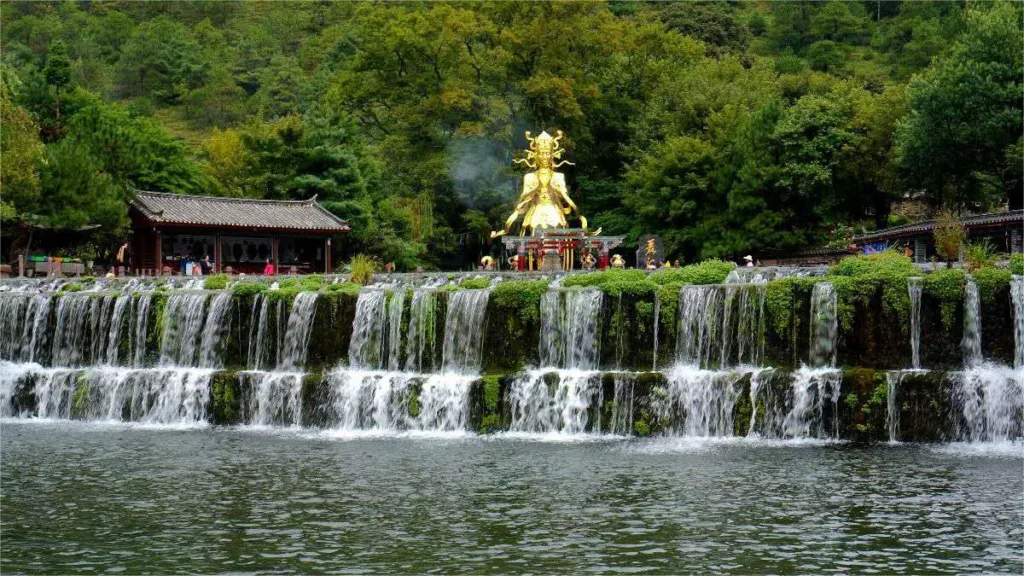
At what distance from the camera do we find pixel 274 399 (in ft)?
113

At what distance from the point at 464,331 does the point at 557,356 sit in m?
2.76

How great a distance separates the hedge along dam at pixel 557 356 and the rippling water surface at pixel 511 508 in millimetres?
1849

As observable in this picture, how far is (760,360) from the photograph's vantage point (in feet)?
107

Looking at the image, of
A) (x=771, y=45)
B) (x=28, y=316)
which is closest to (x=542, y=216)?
(x=28, y=316)

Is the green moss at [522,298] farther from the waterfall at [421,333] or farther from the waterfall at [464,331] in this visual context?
the waterfall at [421,333]

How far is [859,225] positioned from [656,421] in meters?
36.5

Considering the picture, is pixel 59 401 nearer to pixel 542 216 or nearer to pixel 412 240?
pixel 542 216

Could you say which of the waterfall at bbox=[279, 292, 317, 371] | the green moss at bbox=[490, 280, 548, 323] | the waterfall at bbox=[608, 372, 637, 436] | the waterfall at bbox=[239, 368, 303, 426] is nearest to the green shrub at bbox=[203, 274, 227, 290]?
the waterfall at bbox=[279, 292, 317, 371]

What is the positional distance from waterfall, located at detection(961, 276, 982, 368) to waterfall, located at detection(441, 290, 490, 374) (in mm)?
12523

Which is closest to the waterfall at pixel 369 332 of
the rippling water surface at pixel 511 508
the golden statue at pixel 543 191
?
the rippling water surface at pixel 511 508

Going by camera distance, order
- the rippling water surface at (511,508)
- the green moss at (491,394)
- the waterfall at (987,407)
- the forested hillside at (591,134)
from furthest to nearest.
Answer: the forested hillside at (591,134) → the green moss at (491,394) → the waterfall at (987,407) → the rippling water surface at (511,508)

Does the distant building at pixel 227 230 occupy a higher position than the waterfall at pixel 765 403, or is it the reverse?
the distant building at pixel 227 230

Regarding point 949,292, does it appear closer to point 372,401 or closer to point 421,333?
point 421,333

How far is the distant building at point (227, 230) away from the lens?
190 feet
